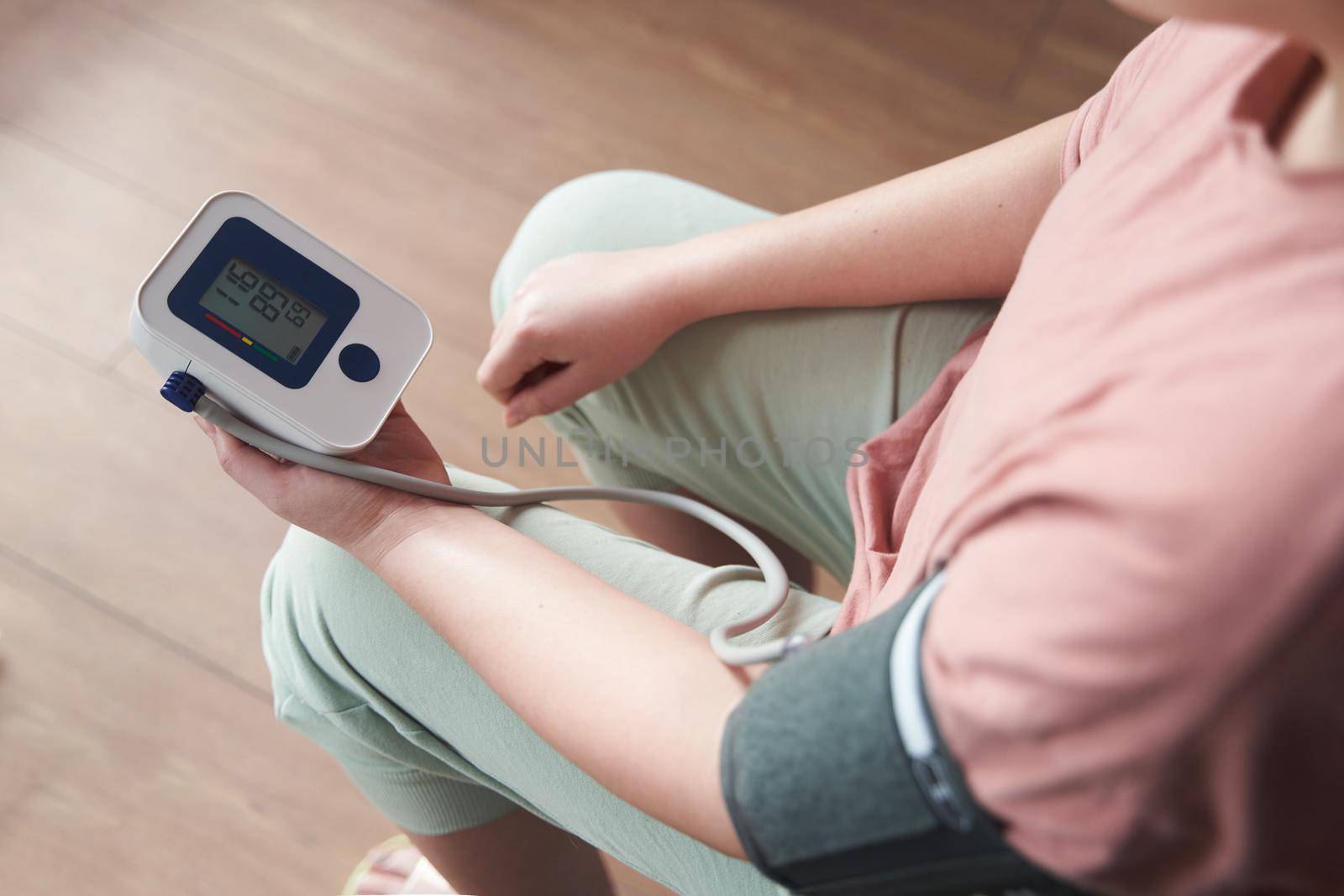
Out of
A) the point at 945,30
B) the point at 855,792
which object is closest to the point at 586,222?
the point at 855,792

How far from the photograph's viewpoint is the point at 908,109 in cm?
131

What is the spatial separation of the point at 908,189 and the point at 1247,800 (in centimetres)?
44

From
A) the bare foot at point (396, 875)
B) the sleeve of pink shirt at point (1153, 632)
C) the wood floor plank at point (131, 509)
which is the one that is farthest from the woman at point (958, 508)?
the wood floor plank at point (131, 509)

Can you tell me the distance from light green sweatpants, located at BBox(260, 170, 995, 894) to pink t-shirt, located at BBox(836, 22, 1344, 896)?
228 mm

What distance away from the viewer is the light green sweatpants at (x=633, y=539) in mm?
577

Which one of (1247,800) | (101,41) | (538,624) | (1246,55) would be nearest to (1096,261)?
(1246,55)

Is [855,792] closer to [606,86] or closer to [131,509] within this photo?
[131,509]

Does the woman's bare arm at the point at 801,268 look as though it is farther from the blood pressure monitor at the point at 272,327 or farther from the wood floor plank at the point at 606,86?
the wood floor plank at the point at 606,86

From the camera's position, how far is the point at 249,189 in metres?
1.18

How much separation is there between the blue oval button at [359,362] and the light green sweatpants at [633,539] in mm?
94

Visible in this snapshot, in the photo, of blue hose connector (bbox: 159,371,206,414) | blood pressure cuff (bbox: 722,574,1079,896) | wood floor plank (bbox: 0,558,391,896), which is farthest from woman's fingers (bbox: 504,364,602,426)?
wood floor plank (bbox: 0,558,391,896)

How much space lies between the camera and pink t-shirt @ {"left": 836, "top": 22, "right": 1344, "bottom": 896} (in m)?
0.30

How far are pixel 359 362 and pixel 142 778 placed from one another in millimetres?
553

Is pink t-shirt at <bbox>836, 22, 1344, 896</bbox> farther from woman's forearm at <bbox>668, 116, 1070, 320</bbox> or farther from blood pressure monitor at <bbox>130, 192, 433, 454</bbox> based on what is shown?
blood pressure monitor at <bbox>130, 192, 433, 454</bbox>
